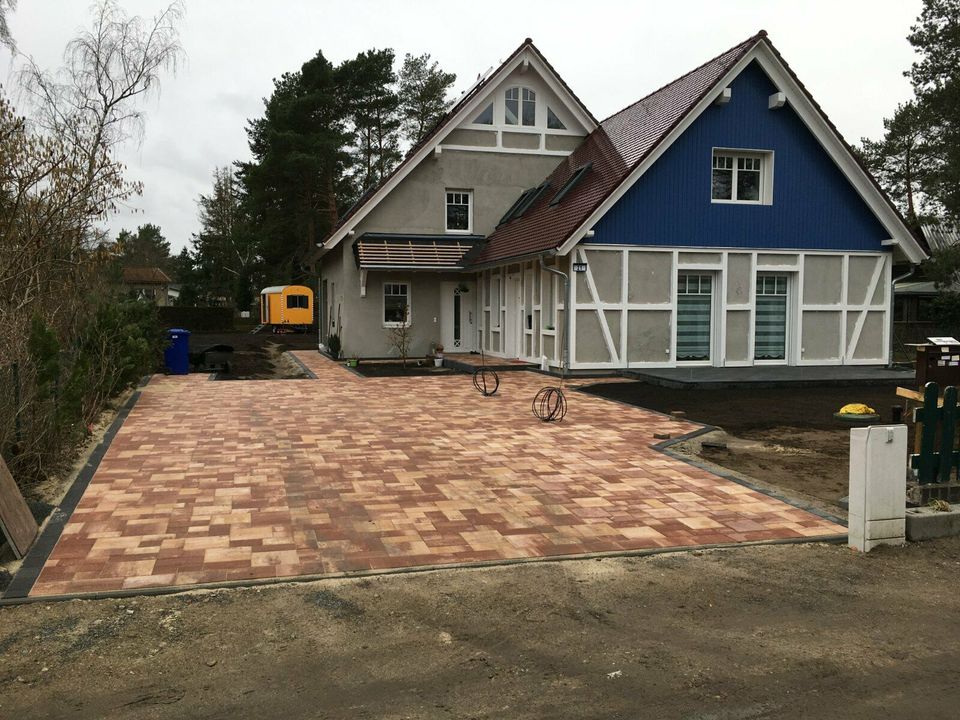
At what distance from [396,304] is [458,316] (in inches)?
74.7

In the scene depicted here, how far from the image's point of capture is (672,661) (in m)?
4.02

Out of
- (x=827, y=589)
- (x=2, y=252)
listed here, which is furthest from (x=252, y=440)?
(x=827, y=589)

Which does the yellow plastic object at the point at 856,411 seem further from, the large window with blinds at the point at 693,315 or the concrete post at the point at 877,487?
the large window with blinds at the point at 693,315

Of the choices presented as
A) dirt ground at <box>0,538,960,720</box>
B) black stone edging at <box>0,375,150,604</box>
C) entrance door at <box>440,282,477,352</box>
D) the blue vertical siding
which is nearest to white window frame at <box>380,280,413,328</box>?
entrance door at <box>440,282,477,352</box>

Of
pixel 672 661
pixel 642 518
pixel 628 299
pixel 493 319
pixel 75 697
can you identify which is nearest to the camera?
pixel 75 697

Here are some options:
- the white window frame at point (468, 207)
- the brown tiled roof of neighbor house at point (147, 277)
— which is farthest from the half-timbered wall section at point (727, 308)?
the brown tiled roof of neighbor house at point (147, 277)

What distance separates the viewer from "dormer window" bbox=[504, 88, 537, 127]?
22.7 m

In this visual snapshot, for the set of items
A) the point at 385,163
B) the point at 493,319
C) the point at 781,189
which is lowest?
the point at 493,319

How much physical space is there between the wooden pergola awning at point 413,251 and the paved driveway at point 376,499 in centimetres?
1035

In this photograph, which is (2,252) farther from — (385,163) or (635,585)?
(385,163)

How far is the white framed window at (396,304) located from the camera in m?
23.4

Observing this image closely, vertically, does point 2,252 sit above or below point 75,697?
above

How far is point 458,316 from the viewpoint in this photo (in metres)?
24.1

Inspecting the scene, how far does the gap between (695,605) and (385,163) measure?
142 feet
